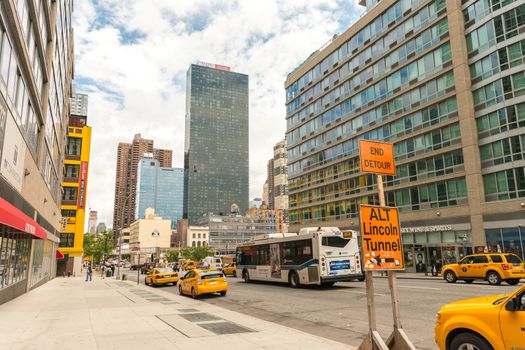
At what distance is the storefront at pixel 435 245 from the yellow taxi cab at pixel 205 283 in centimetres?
2113

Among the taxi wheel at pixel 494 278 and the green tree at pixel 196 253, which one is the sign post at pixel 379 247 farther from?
the green tree at pixel 196 253

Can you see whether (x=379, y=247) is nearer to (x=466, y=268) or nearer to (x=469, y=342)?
(x=469, y=342)

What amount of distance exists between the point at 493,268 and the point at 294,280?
10913mm

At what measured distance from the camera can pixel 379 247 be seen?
239 inches

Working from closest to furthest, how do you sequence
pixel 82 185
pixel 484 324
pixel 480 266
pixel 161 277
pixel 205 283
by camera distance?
pixel 484 324
pixel 205 283
pixel 480 266
pixel 161 277
pixel 82 185

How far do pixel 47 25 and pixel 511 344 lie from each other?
87.4ft

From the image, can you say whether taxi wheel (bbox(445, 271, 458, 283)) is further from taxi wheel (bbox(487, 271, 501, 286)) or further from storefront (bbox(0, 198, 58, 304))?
storefront (bbox(0, 198, 58, 304))

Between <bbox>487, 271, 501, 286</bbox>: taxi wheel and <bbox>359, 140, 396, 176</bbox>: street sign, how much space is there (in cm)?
1867

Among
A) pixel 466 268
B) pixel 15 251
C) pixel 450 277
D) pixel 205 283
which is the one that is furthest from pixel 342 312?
pixel 15 251

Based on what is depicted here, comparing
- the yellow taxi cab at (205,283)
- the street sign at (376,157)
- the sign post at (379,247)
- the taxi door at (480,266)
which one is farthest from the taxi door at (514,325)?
the taxi door at (480,266)

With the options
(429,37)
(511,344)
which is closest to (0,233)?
(511,344)

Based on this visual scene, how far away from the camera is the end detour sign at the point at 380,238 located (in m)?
5.94

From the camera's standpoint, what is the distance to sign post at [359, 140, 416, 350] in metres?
5.95

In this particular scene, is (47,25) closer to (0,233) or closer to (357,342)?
(0,233)
